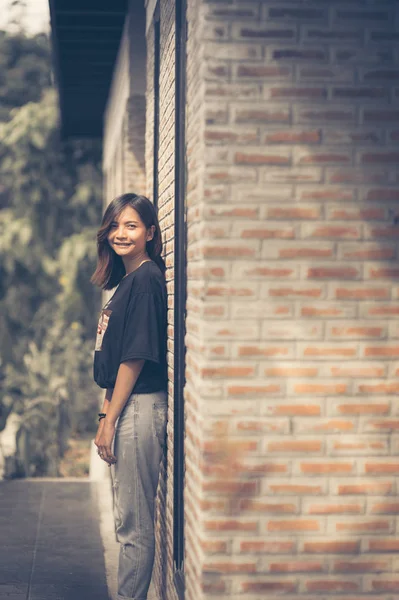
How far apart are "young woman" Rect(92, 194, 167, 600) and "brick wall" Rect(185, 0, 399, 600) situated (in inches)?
26.6

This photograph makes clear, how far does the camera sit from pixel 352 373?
3453 millimetres

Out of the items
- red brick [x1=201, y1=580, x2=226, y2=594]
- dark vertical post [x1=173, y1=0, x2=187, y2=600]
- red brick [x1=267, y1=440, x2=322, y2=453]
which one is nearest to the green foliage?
dark vertical post [x1=173, y1=0, x2=187, y2=600]

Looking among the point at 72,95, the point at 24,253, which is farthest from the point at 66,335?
the point at 72,95

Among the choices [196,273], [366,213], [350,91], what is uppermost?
[350,91]

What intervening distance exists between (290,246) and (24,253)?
1143 cm

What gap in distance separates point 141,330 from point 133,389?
1.00 feet

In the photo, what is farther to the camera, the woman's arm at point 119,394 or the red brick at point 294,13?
the woman's arm at point 119,394

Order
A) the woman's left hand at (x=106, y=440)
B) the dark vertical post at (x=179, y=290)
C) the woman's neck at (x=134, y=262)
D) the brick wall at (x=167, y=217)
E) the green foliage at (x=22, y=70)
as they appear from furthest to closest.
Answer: the green foliage at (x=22, y=70)
the brick wall at (x=167, y=217)
the woman's neck at (x=134, y=262)
the dark vertical post at (x=179, y=290)
the woman's left hand at (x=106, y=440)

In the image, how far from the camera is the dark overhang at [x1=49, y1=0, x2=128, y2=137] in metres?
7.49

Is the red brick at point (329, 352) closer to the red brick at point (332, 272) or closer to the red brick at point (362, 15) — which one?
the red brick at point (332, 272)

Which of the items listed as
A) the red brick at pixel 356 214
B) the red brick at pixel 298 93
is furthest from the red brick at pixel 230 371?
the red brick at pixel 298 93

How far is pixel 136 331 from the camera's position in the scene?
409 centimetres

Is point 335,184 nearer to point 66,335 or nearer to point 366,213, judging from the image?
point 366,213

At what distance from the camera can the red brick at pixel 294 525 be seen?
11.2 feet
